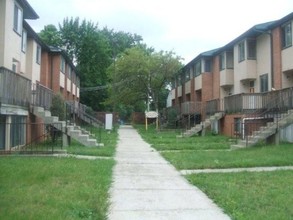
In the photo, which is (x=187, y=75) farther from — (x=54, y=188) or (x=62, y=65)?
(x=54, y=188)

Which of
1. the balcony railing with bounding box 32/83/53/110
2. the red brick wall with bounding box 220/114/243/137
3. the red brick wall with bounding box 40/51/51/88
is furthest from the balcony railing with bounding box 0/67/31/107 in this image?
the red brick wall with bounding box 220/114/243/137

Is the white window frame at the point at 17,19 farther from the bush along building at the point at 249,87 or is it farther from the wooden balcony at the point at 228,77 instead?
the wooden balcony at the point at 228,77

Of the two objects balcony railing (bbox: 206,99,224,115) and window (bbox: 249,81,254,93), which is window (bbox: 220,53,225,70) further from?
window (bbox: 249,81,254,93)

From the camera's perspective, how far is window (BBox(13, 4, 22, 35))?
2038 cm

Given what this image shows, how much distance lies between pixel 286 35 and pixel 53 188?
19.2 metres

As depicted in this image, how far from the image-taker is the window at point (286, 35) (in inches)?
977

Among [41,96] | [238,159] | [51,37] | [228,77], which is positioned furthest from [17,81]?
[51,37]

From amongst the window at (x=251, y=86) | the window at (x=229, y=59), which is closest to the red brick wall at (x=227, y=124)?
the window at (x=251, y=86)

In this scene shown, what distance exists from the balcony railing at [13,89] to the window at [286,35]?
559 inches

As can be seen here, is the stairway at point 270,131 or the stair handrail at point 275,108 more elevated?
the stair handrail at point 275,108

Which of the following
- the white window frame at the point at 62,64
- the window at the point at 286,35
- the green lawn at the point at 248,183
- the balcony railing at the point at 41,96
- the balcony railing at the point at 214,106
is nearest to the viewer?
the green lawn at the point at 248,183

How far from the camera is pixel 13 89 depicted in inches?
726

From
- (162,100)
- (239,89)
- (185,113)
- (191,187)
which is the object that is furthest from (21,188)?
(162,100)

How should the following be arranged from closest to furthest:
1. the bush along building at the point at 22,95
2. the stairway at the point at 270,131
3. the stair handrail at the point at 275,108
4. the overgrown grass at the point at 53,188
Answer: the overgrown grass at the point at 53,188 < the bush along building at the point at 22,95 < the stairway at the point at 270,131 < the stair handrail at the point at 275,108
